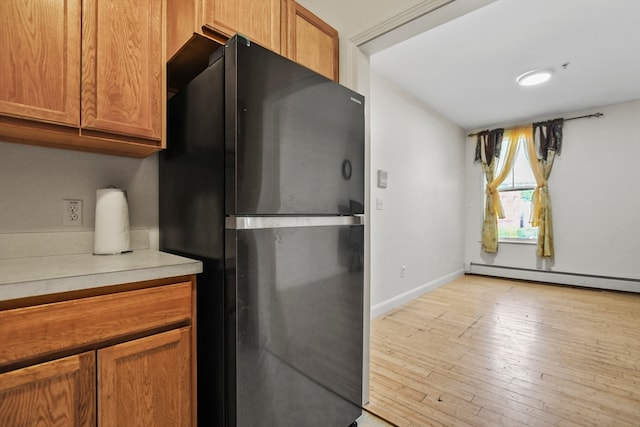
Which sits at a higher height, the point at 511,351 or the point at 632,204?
the point at 632,204

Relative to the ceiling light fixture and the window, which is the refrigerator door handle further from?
the window

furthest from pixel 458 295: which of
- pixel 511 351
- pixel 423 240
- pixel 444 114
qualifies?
pixel 444 114

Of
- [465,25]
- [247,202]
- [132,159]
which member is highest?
[465,25]

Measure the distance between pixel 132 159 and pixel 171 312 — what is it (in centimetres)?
87

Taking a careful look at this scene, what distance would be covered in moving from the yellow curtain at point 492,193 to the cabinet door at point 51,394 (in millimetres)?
5314

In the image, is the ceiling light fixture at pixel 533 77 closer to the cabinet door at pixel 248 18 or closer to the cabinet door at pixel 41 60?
the cabinet door at pixel 248 18

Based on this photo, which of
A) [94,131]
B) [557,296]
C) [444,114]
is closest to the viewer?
[94,131]

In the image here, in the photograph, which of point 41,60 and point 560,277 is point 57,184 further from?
point 560,277

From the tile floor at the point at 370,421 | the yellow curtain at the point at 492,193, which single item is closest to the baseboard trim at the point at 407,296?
the yellow curtain at the point at 492,193

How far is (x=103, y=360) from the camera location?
0.89 m

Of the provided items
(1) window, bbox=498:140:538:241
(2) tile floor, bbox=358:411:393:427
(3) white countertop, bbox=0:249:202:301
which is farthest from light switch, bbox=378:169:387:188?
(1) window, bbox=498:140:538:241

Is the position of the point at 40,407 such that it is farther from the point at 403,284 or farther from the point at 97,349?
the point at 403,284

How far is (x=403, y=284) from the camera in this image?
3.54 m

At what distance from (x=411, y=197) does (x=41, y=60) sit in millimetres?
3401
